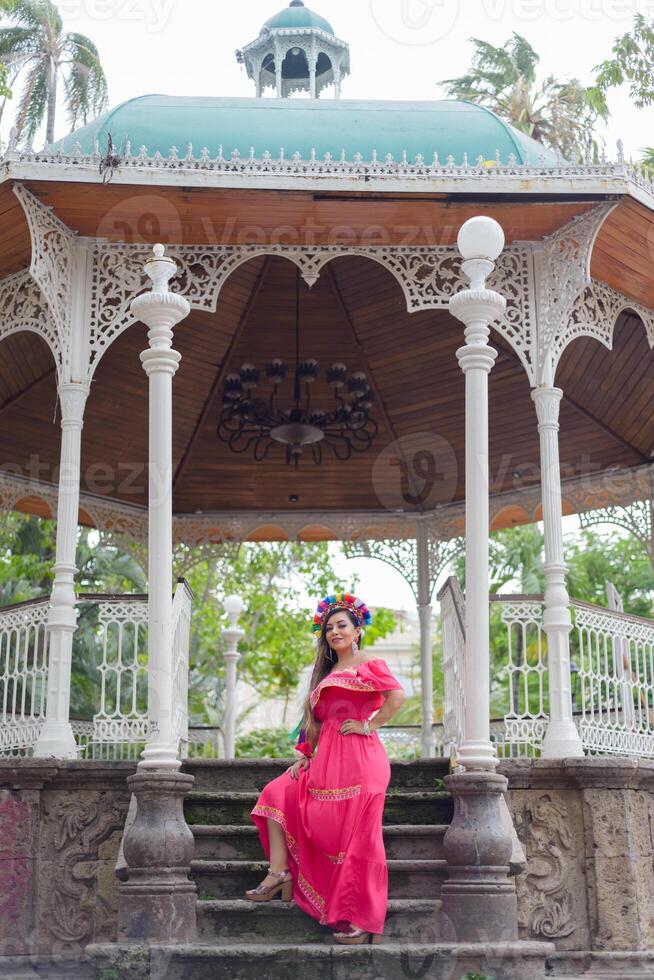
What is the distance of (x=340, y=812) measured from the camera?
5.72 m

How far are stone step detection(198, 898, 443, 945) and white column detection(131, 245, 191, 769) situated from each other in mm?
780

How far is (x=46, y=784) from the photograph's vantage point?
22.5ft

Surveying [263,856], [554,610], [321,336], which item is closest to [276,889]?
[263,856]

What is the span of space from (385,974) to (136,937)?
1251 millimetres

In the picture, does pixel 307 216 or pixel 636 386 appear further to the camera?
pixel 636 386

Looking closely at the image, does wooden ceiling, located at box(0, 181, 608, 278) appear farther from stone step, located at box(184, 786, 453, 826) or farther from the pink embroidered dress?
stone step, located at box(184, 786, 453, 826)

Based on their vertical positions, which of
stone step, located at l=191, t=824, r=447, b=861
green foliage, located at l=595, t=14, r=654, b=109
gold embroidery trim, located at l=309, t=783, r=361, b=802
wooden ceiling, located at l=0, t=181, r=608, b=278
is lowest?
stone step, located at l=191, t=824, r=447, b=861

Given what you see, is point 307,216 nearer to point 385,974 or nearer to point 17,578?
point 385,974

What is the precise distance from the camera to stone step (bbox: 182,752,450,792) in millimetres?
7133

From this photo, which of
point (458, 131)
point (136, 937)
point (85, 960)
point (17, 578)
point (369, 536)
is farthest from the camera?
point (17, 578)

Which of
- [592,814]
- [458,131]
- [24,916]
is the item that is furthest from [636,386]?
[24,916]

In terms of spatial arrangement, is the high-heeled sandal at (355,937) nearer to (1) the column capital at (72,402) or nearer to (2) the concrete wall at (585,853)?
(2) the concrete wall at (585,853)

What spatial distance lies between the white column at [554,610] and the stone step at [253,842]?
1109 mm

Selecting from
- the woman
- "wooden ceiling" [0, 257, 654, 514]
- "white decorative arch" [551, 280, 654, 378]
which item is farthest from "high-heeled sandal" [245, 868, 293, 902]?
"wooden ceiling" [0, 257, 654, 514]
